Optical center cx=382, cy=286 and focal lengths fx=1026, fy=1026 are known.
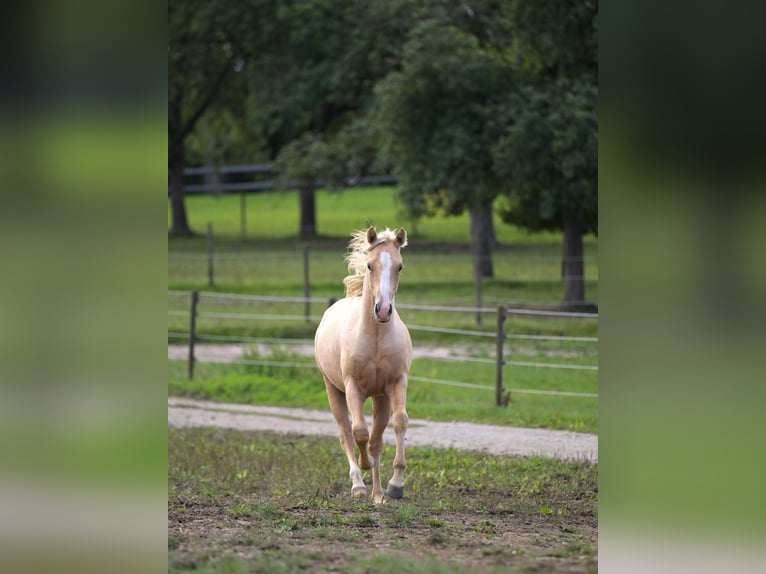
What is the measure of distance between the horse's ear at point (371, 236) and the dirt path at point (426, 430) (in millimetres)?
3420

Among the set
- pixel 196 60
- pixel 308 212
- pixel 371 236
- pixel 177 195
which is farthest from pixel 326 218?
pixel 371 236

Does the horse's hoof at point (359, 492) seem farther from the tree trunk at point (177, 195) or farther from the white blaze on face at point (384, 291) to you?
the tree trunk at point (177, 195)

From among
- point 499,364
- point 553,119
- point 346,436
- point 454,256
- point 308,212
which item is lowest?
point 499,364

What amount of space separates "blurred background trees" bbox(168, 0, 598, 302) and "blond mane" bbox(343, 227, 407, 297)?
1077 centimetres

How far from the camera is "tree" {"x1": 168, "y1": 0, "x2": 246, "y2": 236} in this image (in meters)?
31.2

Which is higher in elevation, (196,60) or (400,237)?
(196,60)

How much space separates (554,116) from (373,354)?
12.1 m

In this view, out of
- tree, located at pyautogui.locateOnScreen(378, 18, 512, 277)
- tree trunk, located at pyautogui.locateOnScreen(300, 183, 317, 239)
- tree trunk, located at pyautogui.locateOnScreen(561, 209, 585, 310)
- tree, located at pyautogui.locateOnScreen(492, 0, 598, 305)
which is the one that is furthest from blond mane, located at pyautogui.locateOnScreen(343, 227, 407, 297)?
tree trunk, located at pyautogui.locateOnScreen(300, 183, 317, 239)

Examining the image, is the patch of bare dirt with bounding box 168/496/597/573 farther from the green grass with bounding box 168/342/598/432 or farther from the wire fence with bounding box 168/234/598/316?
the wire fence with bounding box 168/234/598/316

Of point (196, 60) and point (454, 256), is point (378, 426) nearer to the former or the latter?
point (454, 256)

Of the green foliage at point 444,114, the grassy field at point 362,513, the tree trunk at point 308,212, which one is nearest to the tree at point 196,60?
the tree trunk at point 308,212

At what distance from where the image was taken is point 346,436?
7797 millimetres
